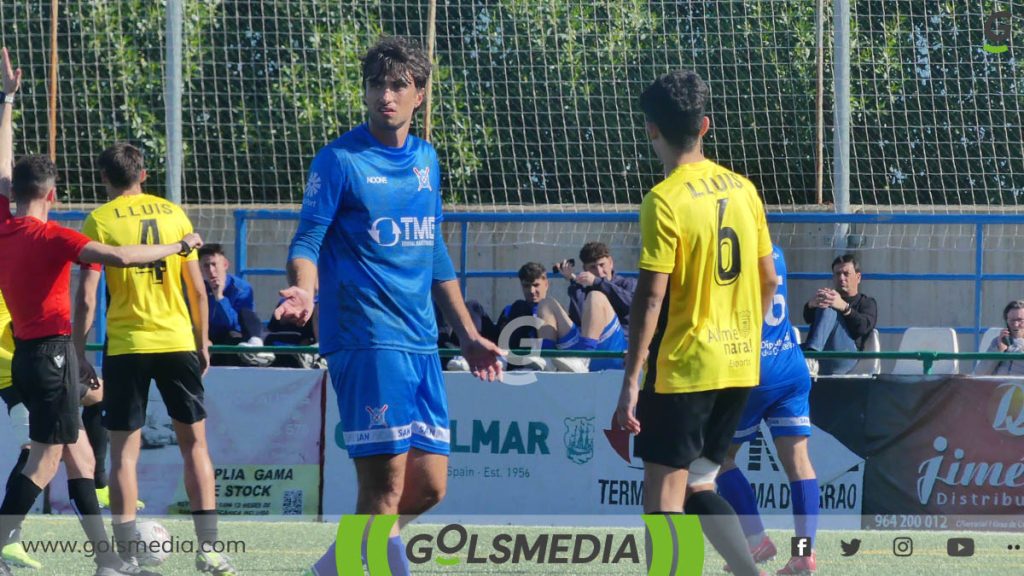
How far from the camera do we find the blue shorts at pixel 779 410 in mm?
6695

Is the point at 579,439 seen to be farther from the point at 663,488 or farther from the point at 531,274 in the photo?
the point at 663,488

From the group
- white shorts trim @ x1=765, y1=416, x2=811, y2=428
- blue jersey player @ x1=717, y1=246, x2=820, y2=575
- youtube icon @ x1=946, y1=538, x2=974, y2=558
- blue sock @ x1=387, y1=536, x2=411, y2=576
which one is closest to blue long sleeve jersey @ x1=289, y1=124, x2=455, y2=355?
blue sock @ x1=387, y1=536, x2=411, y2=576

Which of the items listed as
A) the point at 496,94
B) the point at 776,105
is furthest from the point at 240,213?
the point at 776,105

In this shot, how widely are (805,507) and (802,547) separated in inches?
9.5

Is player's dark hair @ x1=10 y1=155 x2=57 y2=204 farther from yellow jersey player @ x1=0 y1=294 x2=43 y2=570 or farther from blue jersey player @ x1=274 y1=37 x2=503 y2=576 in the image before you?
blue jersey player @ x1=274 y1=37 x2=503 y2=576

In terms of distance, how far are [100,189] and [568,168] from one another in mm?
5360

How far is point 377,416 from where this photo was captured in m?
4.80

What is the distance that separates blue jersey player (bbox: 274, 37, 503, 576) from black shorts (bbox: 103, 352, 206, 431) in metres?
1.64

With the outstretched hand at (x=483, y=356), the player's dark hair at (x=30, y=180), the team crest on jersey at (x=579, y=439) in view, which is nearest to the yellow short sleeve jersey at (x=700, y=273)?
the outstretched hand at (x=483, y=356)

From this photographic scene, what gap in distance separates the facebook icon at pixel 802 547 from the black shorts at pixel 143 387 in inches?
109

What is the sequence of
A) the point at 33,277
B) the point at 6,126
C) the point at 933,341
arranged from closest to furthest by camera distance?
1. the point at 33,277
2. the point at 6,126
3. the point at 933,341

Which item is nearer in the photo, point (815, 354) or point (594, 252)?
point (815, 354)

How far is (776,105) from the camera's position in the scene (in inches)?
494

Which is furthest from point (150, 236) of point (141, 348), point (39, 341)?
point (39, 341)
